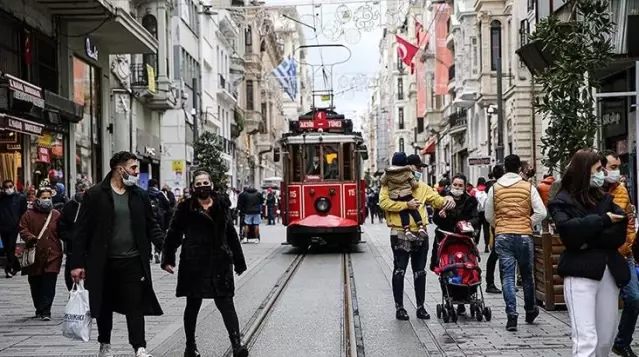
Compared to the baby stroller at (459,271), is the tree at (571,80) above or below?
above

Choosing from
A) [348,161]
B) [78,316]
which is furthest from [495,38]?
[78,316]

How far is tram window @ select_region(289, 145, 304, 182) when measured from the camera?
77.5 ft

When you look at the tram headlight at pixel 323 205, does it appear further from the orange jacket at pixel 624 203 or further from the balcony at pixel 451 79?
the balcony at pixel 451 79

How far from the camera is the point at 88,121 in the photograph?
89.0 feet

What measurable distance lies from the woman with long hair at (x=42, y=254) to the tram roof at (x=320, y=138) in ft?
40.0

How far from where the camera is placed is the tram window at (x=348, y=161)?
2350 centimetres

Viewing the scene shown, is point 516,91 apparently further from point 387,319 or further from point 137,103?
point 387,319

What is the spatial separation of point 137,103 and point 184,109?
30.8ft

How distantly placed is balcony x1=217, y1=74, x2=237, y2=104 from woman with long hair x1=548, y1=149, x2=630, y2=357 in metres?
52.1

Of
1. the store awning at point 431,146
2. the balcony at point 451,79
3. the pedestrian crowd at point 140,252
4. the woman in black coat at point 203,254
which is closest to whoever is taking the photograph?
the pedestrian crowd at point 140,252

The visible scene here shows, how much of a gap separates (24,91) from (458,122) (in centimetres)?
3789

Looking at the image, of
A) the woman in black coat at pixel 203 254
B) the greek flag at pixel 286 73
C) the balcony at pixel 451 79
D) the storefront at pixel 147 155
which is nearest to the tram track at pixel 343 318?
the woman in black coat at pixel 203 254

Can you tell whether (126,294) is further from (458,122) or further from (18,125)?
(458,122)

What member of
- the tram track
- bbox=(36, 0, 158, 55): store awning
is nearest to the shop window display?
bbox=(36, 0, 158, 55): store awning
